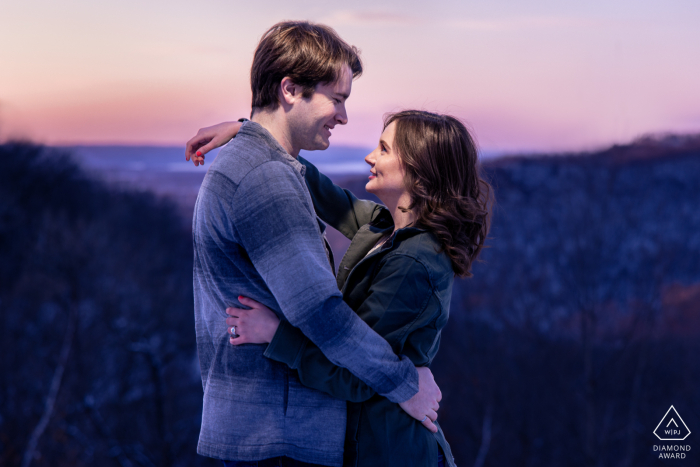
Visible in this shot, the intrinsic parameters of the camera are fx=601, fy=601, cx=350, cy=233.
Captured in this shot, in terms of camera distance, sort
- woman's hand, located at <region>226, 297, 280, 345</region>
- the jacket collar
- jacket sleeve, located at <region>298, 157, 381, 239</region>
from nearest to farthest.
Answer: woman's hand, located at <region>226, 297, 280, 345</region> → the jacket collar → jacket sleeve, located at <region>298, 157, 381, 239</region>

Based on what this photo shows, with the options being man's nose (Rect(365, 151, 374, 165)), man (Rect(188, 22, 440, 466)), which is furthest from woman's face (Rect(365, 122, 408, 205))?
man (Rect(188, 22, 440, 466))

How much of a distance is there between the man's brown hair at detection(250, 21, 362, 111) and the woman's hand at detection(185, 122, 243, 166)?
1.23 feet

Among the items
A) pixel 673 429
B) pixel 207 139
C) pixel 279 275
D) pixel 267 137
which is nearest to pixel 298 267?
pixel 279 275

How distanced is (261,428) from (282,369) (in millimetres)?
198

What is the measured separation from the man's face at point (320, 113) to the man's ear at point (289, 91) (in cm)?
2

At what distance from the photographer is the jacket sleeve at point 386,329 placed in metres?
1.96

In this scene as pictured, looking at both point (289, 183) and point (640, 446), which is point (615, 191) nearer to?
point (640, 446)

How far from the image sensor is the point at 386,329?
2021mm

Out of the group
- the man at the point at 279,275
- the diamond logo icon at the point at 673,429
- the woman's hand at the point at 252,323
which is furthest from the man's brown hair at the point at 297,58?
the diamond logo icon at the point at 673,429

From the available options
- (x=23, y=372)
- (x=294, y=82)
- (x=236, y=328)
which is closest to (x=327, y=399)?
(x=236, y=328)

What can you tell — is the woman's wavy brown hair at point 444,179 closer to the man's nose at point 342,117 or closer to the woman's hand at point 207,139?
the man's nose at point 342,117

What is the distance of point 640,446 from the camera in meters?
26.0

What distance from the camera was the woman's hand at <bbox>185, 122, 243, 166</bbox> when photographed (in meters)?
2.54

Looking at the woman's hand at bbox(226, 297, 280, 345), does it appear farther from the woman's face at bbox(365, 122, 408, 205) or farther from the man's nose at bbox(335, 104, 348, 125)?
the man's nose at bbox(335, 104, 348, 125)
